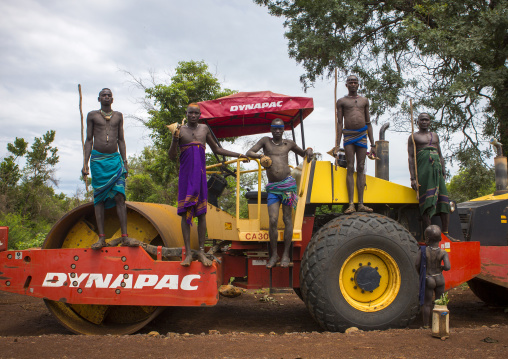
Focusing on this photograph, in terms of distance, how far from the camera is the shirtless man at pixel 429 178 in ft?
17.2

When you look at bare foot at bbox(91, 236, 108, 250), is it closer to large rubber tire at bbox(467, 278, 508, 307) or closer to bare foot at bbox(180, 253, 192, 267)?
bare foot at bbox(180, 253, 192, 267)

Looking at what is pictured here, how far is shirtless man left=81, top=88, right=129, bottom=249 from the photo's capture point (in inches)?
193

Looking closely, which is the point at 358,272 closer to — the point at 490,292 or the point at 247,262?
Answer: the point at 247,262

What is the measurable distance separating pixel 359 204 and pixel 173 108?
11.8 m

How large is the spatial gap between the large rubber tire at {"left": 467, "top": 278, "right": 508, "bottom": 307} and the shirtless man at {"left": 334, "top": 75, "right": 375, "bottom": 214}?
2947 mm

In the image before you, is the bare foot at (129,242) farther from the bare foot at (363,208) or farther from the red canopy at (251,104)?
Answer: the bare foot at (363,208)

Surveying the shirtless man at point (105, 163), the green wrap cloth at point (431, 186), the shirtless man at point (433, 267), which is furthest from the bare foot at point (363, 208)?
the shirtless man at point (105, 163)

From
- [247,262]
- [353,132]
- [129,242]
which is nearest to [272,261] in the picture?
[247,262]

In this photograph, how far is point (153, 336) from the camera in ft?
14.6

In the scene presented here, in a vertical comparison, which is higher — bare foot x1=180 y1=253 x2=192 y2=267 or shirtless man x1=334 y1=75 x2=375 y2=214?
shirtless man x1=334 y1=75 x2=375 y2=214

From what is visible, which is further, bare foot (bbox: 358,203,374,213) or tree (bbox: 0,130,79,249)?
tree (bbox: 0,130,79,249)

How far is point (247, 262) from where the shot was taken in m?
5.20

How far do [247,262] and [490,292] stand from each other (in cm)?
408

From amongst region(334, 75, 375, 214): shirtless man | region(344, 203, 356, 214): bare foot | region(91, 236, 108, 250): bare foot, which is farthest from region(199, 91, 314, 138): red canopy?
region(91, 236, 108, 250): bare foot
